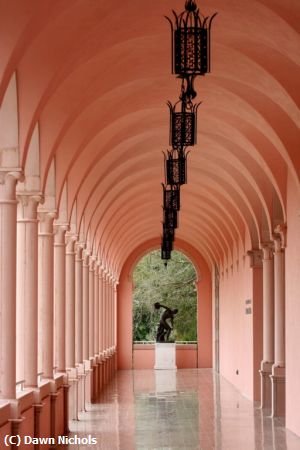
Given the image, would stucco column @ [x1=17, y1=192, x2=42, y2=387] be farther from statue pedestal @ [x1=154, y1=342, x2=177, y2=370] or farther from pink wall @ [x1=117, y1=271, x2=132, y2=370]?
pink wall @ [x1=117, y1=271, x2=132, y2=370]

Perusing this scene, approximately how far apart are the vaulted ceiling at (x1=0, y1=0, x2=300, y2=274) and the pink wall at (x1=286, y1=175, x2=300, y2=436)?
2.18ft

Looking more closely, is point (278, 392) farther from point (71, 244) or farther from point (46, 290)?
point (46, 290)

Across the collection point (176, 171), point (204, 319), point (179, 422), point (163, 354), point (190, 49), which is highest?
point (190, 49)

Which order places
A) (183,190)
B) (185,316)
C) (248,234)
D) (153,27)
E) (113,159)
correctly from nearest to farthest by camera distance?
(153,27) < (113,159) < (248,234) < (183,190) < (185,316)

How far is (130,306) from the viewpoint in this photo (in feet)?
149

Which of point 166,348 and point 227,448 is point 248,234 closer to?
point 227,448

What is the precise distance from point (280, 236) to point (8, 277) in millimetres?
9332

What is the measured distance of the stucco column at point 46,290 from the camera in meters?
16.2

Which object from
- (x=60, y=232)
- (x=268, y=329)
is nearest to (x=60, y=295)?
(x=60, y=232)

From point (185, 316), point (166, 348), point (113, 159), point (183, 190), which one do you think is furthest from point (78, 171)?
point (185, 316)

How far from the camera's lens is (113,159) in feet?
70.7

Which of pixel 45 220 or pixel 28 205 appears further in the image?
pixel 45 220

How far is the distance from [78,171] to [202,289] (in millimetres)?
27458

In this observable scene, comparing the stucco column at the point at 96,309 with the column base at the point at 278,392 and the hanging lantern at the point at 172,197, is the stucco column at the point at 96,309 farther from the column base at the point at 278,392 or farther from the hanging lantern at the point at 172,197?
the hanging lantern at the point at 172,197
